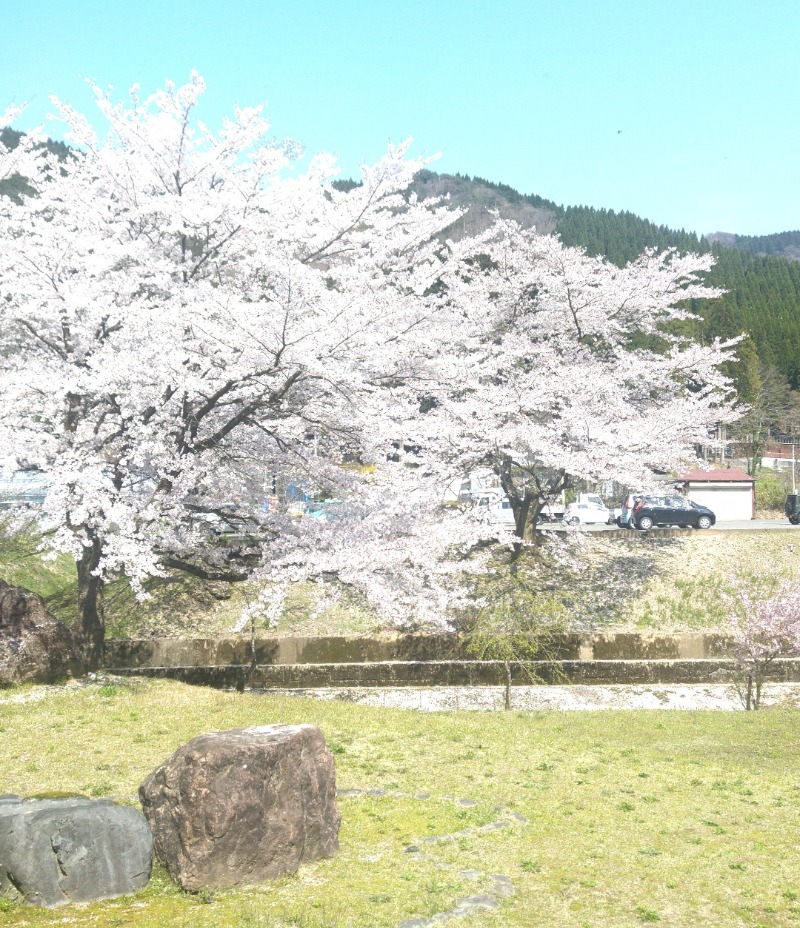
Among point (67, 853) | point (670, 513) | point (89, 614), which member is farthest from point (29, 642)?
point (670, 513)

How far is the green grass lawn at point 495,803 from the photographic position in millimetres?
6684

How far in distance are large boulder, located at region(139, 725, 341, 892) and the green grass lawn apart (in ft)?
0.63

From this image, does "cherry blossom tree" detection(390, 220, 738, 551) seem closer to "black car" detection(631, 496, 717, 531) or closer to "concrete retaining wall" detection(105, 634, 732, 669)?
"concrete retaining wall" detection(105, 634, 732, 669)

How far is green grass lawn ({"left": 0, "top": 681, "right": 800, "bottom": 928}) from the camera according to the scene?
21.9ft

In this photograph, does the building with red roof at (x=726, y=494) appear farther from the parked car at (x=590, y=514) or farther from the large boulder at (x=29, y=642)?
the large boulder at (x=29, y=642)

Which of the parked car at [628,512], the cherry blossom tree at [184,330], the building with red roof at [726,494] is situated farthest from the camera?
the building with red roof at [726,494]

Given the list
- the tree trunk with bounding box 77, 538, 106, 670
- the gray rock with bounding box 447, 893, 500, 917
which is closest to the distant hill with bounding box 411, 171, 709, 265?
A: the tree trunk with bounding box 77, 538, 106, 670

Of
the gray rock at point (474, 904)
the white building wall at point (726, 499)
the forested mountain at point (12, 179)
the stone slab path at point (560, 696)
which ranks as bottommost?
the stone slab path at point (560, 696)

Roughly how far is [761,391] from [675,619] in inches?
1717

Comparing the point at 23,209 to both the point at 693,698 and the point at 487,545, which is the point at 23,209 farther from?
the point at 693,698

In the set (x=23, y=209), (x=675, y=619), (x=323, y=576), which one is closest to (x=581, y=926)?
(x=323, y=576)

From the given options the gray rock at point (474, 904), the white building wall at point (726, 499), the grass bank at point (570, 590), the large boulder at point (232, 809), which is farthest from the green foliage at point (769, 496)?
the large boulder at point (232, 809)

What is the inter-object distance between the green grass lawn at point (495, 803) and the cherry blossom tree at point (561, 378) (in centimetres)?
812

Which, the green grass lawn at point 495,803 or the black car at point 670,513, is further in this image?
the black car at point 670,513
